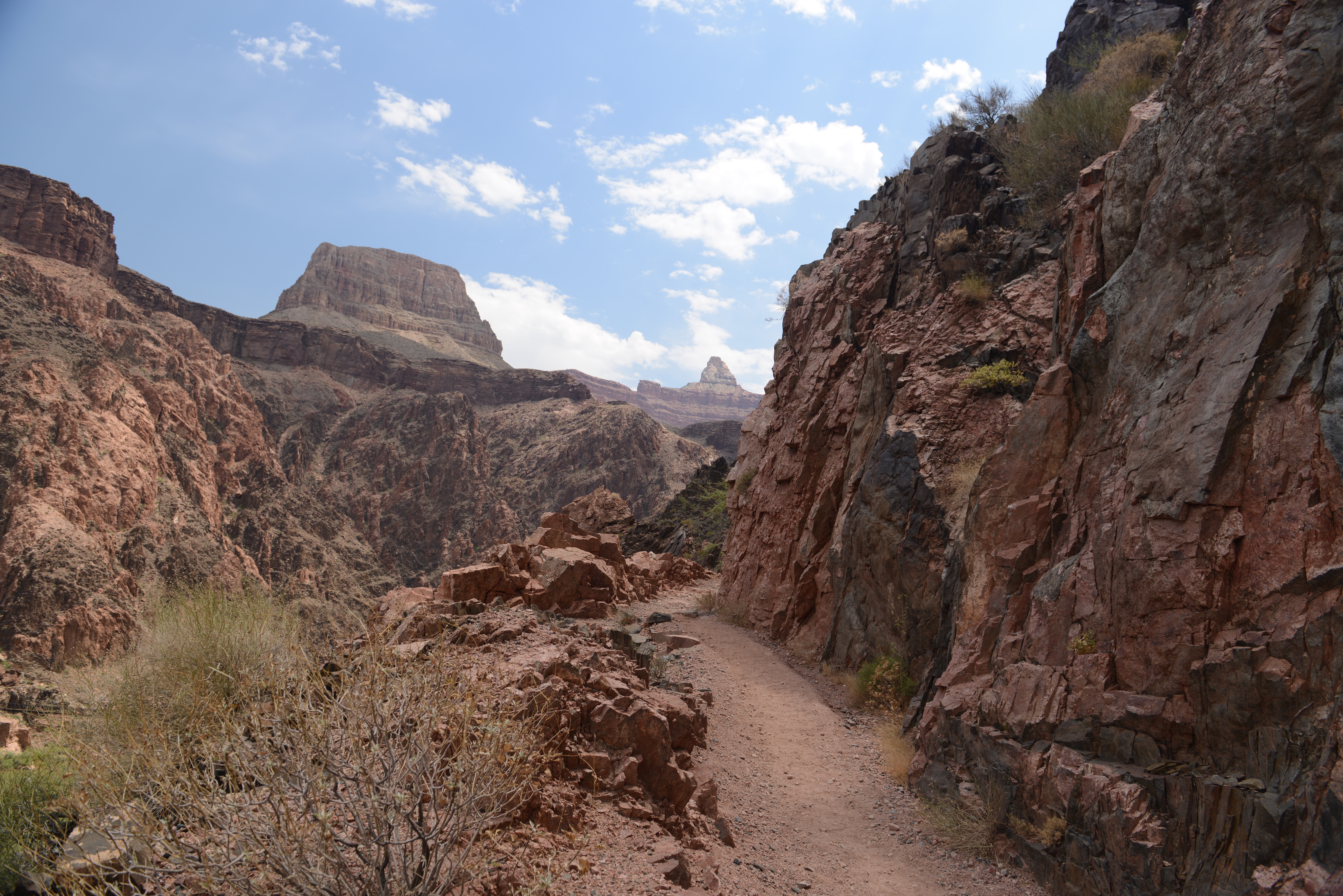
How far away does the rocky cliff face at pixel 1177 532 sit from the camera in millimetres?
4227

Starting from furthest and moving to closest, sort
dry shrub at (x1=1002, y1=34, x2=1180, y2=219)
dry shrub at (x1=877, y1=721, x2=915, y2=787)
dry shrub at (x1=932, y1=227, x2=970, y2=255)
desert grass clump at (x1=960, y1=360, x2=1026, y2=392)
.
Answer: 1. dry shrub at (x1=932, y1=227, x2=970, y2=255)
2. dry shrub at (x1=1002, y1=34, x2=1180, y2=219)
3. desert grass clump at (x1=960, y1=360, x2=1026, y2=392)
4. dry shrub at (x1=877, y1=721, x2=915, y2=787)

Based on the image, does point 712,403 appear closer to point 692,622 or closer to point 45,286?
point 45,286

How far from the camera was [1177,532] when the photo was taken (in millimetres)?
5141

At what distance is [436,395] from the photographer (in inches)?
3383

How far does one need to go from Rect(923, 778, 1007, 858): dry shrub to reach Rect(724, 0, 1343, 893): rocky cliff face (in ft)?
0.33

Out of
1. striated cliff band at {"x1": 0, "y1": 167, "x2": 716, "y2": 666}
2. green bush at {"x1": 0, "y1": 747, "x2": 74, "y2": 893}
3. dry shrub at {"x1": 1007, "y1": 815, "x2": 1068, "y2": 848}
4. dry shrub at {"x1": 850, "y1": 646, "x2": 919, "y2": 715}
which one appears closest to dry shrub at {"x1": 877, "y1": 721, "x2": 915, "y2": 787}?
dry shrub at {"x1": 850, "y1": 646, "x2": 919, "y2": 715}

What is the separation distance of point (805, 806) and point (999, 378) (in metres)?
7.02

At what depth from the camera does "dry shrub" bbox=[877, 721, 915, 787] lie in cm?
803

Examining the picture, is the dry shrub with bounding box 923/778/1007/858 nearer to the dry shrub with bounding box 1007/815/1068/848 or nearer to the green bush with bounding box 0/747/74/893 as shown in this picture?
the dry shrub with bounding box 1007/815/1068/848

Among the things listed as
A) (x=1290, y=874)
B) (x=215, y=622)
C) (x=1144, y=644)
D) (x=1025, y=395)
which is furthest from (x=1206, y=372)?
(x=215, y=622)

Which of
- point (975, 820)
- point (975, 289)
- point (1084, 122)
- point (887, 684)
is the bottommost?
point (975, 820)

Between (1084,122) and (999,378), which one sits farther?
(1084,122)

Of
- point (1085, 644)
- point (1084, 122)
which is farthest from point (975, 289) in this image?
point (1085, 644)

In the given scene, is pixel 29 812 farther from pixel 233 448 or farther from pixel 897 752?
pixel 233 448
